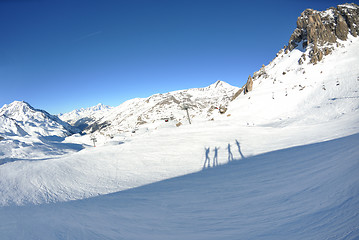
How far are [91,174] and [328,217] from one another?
37.1ft

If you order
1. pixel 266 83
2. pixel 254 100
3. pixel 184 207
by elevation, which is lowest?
pixel 184 207

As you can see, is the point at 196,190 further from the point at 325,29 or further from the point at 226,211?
the point at 325,29

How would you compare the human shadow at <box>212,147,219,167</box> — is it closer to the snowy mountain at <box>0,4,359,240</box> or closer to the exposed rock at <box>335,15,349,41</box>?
the snowy mountain at <box>0,4,359,240</box>

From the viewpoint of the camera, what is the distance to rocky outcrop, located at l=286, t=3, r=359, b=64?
5203 centimetres

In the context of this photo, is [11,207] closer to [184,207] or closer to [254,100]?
[184,207]

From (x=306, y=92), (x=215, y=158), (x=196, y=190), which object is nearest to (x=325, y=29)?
(x=306, y=92)

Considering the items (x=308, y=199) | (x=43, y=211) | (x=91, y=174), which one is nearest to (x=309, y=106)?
(x=308, y=199)

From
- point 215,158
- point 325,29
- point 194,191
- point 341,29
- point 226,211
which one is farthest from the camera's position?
point 325,29

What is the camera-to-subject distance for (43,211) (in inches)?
224

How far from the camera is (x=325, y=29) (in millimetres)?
55031

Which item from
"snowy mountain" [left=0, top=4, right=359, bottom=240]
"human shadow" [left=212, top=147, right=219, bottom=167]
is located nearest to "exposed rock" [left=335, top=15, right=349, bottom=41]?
"snowy mountain" [left=0, top=4, right=359, bottom=240]

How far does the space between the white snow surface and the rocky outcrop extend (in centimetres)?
5597

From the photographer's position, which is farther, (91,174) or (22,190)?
(91,174)

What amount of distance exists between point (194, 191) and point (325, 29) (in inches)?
3048
